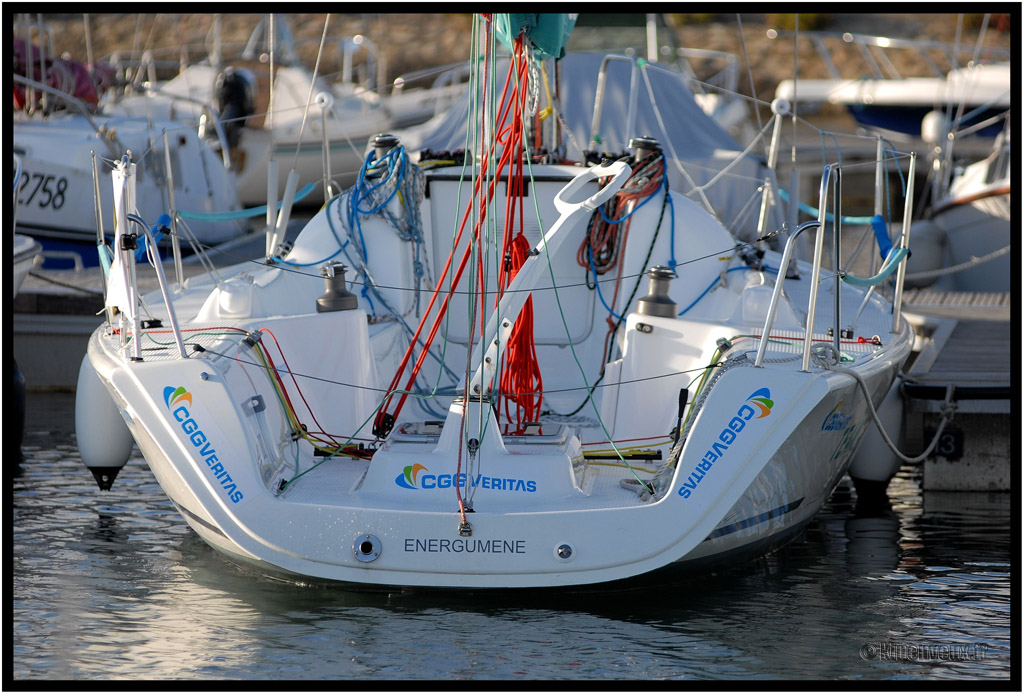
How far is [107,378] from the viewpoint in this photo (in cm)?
508

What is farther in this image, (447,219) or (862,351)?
(447,219)

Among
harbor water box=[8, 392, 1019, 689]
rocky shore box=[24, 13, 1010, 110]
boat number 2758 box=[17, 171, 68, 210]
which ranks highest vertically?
rocky shore box=[24, 13, 1010, 110]

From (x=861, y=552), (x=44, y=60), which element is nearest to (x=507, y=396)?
(x=861, y=552)

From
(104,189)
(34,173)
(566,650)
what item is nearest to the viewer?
(566,650)

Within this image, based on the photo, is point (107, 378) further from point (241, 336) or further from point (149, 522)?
point (149, 522)

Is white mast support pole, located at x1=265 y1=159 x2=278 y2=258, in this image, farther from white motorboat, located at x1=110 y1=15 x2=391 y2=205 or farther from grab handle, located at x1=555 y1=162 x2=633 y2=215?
white motorboat, located at x1=110 y1=15 x2=391 y2=205

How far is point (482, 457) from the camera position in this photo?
15.8 ft

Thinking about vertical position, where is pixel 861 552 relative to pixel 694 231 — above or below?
below

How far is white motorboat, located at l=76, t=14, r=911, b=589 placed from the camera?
4.59 meters

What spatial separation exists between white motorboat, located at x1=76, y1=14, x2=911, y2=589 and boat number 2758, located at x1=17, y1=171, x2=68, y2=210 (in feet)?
18.3

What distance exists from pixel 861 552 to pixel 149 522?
3.42 meters

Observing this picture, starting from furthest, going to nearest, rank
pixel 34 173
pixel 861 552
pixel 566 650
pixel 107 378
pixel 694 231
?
pixel 34 173, pixel 694 231, pixel 861 552, pixel 107 378, pixel 566 650

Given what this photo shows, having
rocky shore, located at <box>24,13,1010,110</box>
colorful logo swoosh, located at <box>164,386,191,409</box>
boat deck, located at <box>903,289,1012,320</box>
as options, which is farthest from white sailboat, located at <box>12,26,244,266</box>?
rocky shore, located at <box>24,13,1010,110</box>

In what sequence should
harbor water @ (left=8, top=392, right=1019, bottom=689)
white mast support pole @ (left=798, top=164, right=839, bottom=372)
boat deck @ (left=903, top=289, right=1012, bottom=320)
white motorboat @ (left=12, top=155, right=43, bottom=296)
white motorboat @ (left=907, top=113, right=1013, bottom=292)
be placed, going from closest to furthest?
harbor water @ (left=8, top=392, right=1019, bottom=689), white mast support pole @ (left=798, top=164, right=839, bottom=372), white motorboat @ (left=12, top=155, right=43, bottom=296), boat deck @ (left=903, top=289, right=1012, bottom=320), white motorboat @ (left=907, top=113, right=1013, bottom=292)
